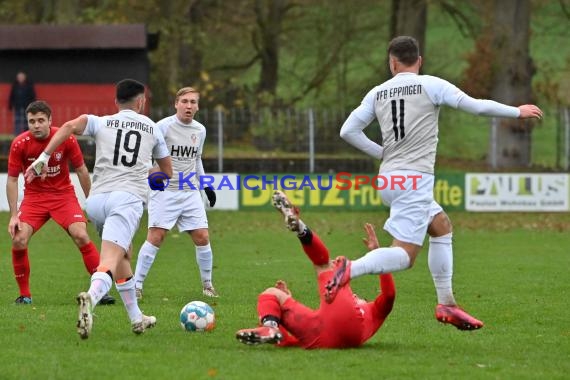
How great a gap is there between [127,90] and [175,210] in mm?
3585

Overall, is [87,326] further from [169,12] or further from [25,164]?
[169,12]

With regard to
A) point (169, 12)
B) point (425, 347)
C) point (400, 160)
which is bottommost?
point (425, 347)

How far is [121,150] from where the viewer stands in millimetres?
9016

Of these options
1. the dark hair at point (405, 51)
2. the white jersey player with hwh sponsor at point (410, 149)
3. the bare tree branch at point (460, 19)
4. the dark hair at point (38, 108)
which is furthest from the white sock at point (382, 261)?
the bare tree branch at point (460, 19)

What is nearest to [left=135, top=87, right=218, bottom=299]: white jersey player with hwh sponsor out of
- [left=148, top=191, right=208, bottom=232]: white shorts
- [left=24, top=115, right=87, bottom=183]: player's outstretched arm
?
[left=148, top=191, right=208, bottom=232]: white shorts

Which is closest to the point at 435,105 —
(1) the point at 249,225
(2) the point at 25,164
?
(2) the point at 25,164

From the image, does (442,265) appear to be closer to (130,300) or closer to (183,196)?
(130,300)

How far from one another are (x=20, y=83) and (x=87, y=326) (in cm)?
2188

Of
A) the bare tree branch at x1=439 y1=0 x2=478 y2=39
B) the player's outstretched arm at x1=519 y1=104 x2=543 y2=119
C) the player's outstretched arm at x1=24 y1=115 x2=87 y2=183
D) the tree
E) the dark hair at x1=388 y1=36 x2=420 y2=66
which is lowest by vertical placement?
the player's outstretched arm at x1=24 y1=115 x2=87 y2=183

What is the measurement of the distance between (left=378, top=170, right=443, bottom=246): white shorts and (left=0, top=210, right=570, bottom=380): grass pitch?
84 cm

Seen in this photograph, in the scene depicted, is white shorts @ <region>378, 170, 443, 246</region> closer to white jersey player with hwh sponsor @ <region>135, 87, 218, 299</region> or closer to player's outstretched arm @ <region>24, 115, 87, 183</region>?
player's outstretched arm @ <region>24, 115, 87, 183</region>

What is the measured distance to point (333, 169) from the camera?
26.4 meters

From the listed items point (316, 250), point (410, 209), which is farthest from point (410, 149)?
point (316, 250)

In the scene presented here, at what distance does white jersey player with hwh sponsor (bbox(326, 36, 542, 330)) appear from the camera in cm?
817
